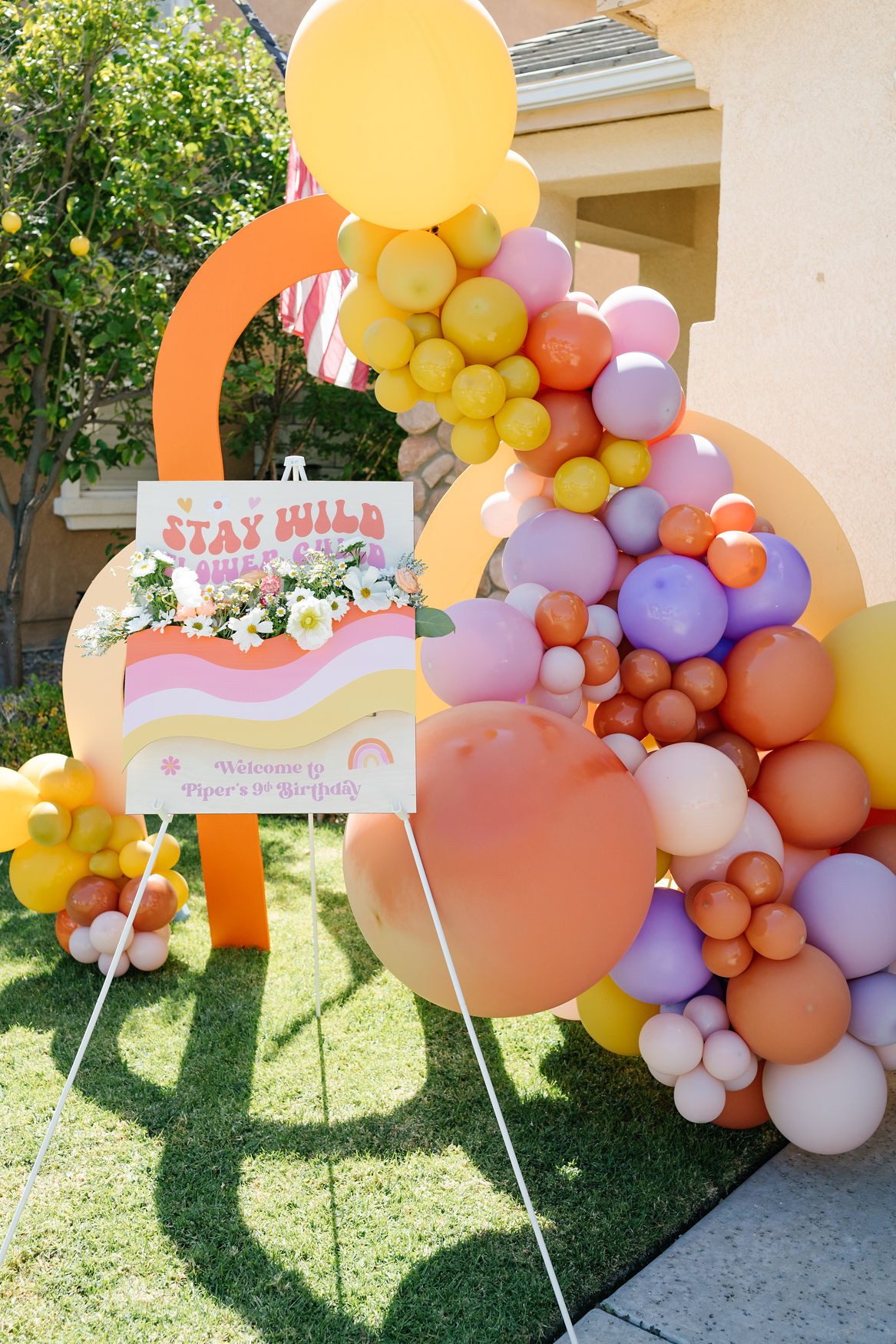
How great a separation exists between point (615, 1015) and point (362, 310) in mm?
2116

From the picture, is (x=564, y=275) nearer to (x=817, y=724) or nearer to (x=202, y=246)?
(x=817, y=724)

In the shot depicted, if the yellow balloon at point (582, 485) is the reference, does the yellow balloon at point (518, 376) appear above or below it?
above

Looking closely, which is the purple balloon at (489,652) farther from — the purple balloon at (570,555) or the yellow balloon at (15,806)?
the yellow balloon at (15,806)

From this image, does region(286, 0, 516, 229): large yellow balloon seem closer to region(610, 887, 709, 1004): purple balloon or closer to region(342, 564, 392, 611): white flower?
region(342, 564, 392, 611): white flower

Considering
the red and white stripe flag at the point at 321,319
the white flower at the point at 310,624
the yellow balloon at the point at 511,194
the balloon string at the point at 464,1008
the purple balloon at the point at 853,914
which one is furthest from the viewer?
the red and white stripe flag at the point at 321,319

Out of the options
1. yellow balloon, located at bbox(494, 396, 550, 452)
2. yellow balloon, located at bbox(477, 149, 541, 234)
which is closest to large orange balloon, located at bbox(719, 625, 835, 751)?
yellow balloon, located at bbox(494, 396, 550, 452)

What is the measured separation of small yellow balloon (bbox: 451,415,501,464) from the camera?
9.56 feet

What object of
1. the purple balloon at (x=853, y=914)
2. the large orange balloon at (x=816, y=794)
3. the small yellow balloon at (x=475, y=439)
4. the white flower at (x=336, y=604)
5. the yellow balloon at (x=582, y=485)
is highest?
the small yellow balloon at (x=475, y=439)

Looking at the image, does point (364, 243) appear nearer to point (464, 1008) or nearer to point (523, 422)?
point (523, 422)

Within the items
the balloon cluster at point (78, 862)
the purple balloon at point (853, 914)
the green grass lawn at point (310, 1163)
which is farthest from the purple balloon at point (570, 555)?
the balloon cluster at point (78, 862)

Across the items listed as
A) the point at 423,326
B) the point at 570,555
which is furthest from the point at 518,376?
the point at 570,555

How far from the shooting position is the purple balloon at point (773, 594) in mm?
2904

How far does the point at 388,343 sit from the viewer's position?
2830 mm

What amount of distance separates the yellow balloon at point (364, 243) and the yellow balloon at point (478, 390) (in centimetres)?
42
